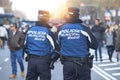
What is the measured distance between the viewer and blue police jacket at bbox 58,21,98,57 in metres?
7.51

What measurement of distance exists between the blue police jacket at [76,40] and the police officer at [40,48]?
1.66 ft

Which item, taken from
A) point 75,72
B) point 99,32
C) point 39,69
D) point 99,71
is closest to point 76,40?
point 75,72

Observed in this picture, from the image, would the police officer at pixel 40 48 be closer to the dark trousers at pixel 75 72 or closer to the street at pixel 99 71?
the dark trousers at pixel 75 72

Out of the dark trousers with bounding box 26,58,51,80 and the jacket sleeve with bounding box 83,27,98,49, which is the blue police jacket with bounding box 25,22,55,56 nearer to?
the dark trousers with bounding box 26,58,51,80

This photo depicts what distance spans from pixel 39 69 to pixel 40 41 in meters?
0.52

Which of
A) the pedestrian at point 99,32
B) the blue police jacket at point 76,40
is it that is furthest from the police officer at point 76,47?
the pedestrian at point 99,32

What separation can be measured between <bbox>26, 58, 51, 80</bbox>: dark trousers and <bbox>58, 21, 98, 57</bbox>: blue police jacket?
57 centimetres

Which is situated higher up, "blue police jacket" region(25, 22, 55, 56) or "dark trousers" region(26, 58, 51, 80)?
"blue police jacket" region(25, 22, 55, 56)

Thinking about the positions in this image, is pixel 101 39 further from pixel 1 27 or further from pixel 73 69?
pixel 73 69

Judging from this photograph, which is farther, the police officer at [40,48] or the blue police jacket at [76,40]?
the police officer at [40,48]

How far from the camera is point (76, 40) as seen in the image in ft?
24.7

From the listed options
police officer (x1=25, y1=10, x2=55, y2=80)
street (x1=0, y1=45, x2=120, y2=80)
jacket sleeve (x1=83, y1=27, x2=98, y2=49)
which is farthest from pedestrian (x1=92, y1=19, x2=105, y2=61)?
jacket sleeve (x1=83, y1=27, x2=98, y2=49)

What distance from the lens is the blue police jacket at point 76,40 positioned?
751cm

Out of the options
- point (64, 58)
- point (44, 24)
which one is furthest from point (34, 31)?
point (64, 58)
